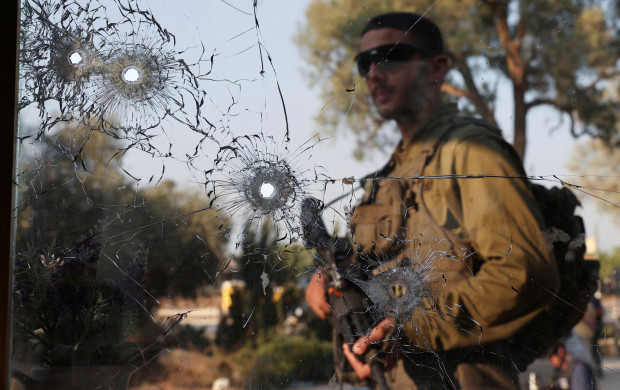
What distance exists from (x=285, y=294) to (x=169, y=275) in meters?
0.23

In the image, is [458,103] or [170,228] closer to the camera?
[458,103]

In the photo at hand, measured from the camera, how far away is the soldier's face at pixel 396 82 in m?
1.02

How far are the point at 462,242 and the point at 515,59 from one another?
1.06 ft

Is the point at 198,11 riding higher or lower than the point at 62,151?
higher

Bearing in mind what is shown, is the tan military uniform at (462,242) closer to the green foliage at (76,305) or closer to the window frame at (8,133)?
the green foliage at (76,305)

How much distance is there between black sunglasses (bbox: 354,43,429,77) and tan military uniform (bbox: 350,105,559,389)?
0.37ft

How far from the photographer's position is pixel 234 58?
1.10 metres

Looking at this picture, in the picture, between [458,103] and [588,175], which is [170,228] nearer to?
[458,103]

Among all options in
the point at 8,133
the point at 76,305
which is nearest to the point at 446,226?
the point at 76,305

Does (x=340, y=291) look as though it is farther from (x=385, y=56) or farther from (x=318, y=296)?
(x=385, y=56)

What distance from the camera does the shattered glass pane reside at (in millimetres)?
986

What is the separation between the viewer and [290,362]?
3.51ft

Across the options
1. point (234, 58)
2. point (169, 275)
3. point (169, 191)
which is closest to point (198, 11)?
point (234, 58)

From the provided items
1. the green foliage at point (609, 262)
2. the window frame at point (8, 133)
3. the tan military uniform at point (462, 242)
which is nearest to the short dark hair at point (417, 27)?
the tan military uniform at point (462, 242)
